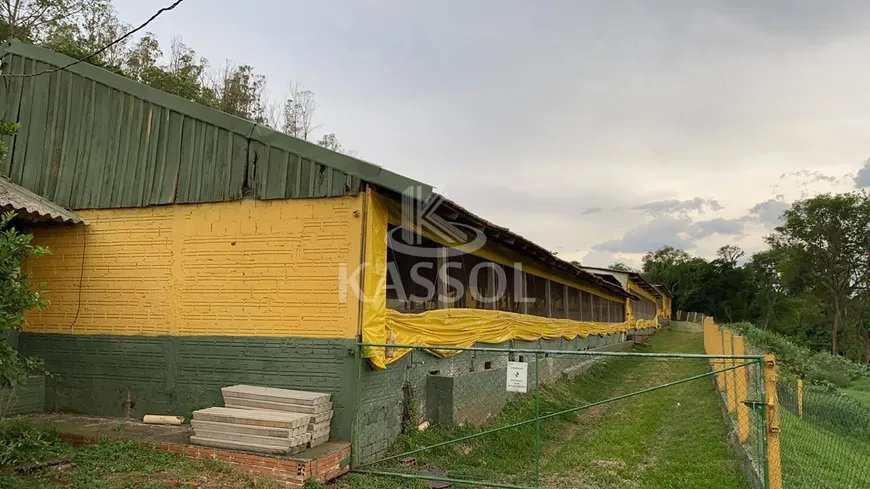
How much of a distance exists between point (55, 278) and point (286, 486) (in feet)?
17.3

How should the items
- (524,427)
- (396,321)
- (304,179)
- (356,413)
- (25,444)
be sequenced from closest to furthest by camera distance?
(25,444)
(356,413)
(304,179)
(396,321)
(524,427)

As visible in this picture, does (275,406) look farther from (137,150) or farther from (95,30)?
(95,30)

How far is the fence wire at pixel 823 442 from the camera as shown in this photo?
21.7 feet

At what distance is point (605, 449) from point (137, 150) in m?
8.06

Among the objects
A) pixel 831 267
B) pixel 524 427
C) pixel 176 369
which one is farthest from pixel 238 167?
pixel 831 267

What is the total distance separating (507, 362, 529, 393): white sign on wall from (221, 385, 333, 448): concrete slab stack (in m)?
2.14

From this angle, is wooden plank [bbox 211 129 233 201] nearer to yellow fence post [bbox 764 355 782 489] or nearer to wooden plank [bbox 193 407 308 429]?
wooden plank [bbox 193 407 308 429]

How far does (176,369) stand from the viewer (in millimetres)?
7504

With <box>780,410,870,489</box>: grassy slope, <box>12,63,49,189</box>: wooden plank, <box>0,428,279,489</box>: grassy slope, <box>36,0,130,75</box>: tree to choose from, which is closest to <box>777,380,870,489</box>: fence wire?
<box>780,410,870,489</box>: grassy slope

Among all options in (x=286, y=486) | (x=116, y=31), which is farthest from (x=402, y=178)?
(x=116, y=31)

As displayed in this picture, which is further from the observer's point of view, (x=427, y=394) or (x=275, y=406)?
(x=427, y=394)

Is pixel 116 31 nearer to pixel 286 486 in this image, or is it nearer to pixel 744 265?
pixel 286 486

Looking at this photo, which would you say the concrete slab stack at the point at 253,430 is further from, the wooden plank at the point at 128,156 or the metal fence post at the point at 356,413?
the wooden plank at the point at 128,156

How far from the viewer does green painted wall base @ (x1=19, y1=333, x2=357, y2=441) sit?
6715 millimetres
